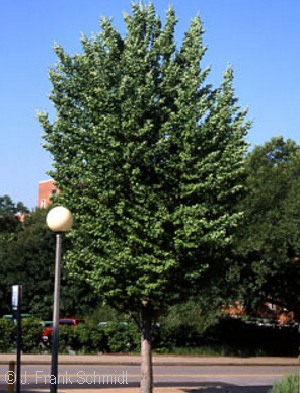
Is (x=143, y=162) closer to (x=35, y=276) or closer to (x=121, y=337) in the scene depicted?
(x=121, y=337)

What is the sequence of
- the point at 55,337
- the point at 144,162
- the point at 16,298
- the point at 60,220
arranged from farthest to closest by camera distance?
1. the point at 144,162
2. the point at 16,298
3. the point at 55,337
4. the point at 60,220

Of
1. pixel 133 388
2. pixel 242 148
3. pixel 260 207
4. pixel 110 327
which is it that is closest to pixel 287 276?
pixel 260 207

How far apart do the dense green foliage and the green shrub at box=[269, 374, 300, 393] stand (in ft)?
11.2

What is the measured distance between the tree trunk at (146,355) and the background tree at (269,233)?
1442 cm

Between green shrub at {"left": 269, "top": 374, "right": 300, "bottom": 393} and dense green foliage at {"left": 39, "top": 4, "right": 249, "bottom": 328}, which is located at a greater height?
dense green foliage at {"left": 39, "top": 4, "right": 249, "bottom": 328}

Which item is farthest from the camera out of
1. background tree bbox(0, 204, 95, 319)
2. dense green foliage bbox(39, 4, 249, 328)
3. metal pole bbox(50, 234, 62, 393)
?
background tree bbox(0, 204, 95, 319)

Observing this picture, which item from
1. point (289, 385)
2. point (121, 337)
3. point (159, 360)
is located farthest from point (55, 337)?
point (121, 337)

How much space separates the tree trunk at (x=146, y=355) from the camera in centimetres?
1623

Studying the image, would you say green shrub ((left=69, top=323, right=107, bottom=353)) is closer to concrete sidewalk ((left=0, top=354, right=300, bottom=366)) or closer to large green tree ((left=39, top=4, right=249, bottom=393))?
concrete sidewalk ((left=0, top=354, right=300, bottom=366))

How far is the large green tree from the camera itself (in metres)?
15.2

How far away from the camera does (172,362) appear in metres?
28.8

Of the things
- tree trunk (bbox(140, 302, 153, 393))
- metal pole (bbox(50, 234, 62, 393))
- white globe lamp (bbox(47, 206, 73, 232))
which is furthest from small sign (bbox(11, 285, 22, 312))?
tree trunk (bbox(140, 302, 153, 393))

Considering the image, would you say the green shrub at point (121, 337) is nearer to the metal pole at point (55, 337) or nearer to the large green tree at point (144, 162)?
the large green tree at point (144, 162)

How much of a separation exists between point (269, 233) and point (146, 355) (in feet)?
53.0
